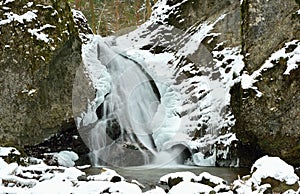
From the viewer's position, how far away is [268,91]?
7.48 m

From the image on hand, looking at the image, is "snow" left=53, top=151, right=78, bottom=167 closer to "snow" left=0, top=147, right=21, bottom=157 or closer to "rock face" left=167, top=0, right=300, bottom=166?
"snow" left=0, top=147, right=21, bottom=157

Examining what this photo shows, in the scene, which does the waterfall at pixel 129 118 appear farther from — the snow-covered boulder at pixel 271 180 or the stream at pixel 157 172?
the snow-covered boulder at pixel 271 180

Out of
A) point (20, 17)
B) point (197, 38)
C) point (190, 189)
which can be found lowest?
point (190, 189)

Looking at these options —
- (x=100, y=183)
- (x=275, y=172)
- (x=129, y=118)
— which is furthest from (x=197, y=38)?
(x=100, y=183)

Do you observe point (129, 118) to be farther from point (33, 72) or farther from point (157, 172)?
point (33, 72)

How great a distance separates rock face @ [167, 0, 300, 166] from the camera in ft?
23.5

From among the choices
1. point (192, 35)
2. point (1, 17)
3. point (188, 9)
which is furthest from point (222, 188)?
point (188, 9)

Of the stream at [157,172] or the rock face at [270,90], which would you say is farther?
the rock face at [270,90]

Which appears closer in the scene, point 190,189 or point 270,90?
point 190,189

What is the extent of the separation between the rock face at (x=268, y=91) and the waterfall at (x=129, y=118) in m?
1.59

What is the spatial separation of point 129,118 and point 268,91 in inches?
140

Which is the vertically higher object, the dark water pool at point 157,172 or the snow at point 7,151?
the snow at point 7,151

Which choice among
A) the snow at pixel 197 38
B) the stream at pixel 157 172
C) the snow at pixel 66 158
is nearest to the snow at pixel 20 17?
the snow at pixel 66 158

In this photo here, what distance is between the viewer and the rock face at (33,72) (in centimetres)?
761
